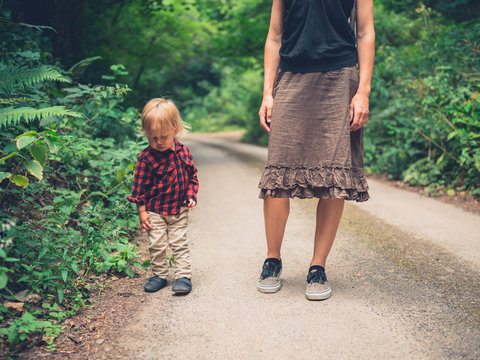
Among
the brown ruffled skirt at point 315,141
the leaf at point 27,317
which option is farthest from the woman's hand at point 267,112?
the leaf at point 27,317

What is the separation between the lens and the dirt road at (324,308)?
2.06 meters

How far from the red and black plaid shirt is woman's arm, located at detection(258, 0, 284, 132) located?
25.8 inches

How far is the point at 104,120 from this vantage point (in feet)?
15.4

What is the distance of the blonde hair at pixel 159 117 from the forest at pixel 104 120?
1.47ft

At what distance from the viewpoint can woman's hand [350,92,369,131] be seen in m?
2.49

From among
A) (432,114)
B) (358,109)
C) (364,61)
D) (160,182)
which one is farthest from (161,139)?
(432,114)

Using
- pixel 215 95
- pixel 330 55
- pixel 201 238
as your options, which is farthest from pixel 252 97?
pixel 330 55

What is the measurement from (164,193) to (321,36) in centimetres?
139

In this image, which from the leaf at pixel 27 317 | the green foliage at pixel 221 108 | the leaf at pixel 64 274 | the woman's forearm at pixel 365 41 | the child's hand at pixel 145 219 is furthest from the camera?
the green foliage at pixel 221 108

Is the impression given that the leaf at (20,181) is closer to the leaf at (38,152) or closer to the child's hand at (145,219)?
the leaf at (38,152)

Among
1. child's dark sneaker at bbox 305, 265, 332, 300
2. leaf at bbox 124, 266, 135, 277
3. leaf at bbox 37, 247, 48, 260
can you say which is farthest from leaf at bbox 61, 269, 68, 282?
child's dark sneaker at bbox 305, 265, 332, 300

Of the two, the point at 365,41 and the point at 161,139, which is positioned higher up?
the point at 365,41

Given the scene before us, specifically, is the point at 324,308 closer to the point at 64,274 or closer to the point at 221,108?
the point at 64,274

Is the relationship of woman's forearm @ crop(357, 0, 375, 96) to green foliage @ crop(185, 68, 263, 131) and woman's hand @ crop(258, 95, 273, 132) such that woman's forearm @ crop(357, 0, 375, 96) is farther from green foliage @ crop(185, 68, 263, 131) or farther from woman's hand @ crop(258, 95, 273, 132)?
green foliage @ crop(185, 68, 263, 131)
